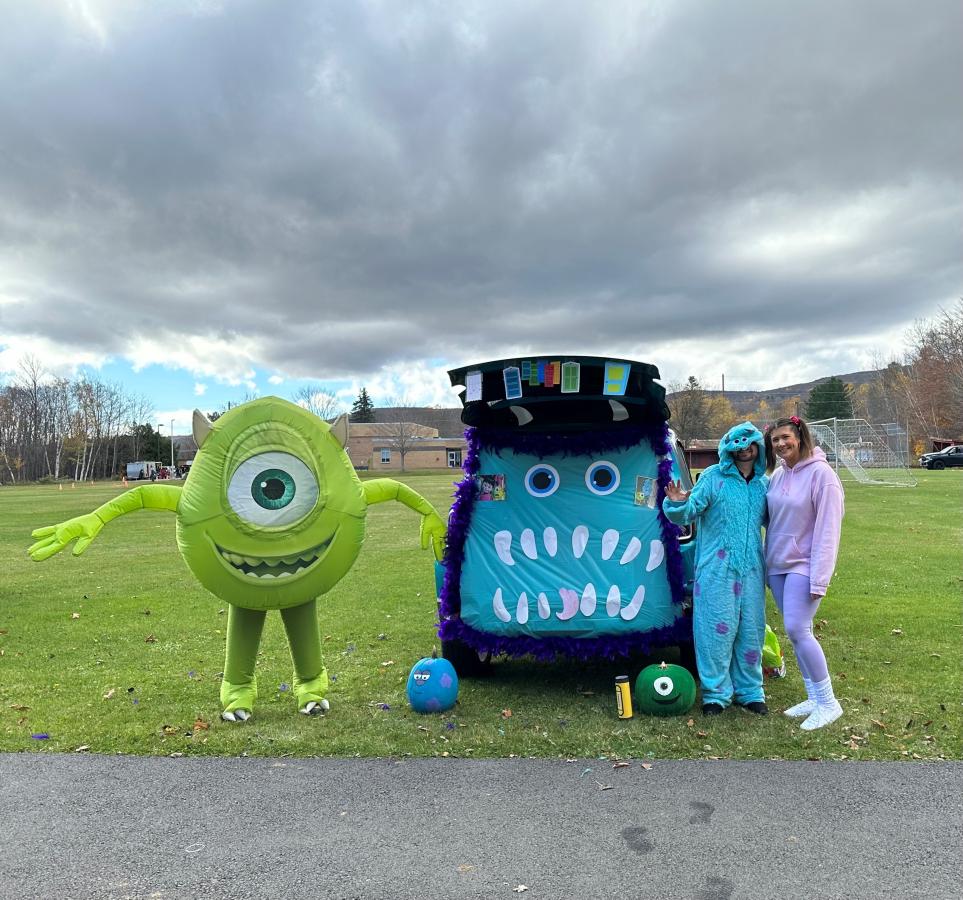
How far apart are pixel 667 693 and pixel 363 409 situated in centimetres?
10200

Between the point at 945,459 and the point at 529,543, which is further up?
the point at 529,543

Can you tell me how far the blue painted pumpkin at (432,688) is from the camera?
538cm

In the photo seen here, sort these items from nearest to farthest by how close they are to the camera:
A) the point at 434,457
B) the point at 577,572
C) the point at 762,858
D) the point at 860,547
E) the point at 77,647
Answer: the point at 762,858, the point at 577,572, the point at 77,647, the point at 860,547, the point at 434,457

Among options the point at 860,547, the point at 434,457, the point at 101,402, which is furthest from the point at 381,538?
the point at 101,402

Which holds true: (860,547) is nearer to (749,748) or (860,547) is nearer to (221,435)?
(749,748)

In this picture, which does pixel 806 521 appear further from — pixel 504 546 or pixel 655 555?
pixel 504 546

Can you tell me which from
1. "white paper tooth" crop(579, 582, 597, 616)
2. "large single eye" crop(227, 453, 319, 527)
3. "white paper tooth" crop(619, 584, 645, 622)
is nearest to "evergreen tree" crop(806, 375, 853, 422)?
"white paper tooth" crop(619, 584, 645, 622)

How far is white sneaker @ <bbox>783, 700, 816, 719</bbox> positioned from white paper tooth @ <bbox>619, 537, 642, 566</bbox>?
1.48m

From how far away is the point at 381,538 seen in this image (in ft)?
59.8

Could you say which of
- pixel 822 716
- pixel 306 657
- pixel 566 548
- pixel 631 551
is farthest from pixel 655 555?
pixel 306 657

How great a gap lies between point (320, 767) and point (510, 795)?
3.97 feet

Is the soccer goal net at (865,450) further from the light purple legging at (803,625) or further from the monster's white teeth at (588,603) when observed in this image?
the monster's white teeth at (588,603)

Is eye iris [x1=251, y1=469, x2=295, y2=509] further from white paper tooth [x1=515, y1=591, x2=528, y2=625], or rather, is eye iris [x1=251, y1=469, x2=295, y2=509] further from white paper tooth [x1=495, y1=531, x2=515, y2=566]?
white paper tooth [x1=515, y1=591, x2=528, y2=625]

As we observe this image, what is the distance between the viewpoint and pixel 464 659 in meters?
6.20
